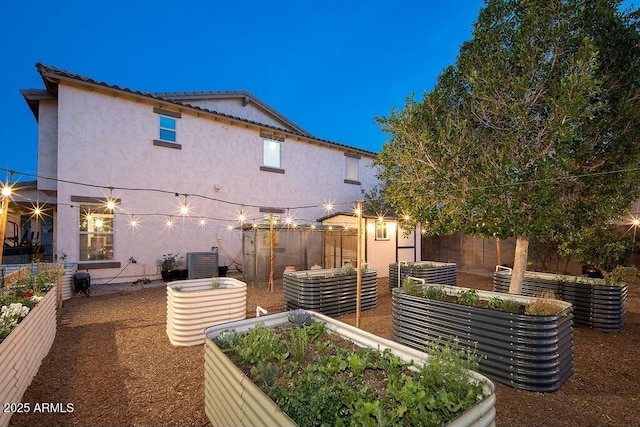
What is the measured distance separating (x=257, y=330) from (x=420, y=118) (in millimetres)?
4847

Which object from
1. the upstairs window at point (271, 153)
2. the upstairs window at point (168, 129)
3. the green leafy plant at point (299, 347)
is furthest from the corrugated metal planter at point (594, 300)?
the upstairs window at point (168, 129)

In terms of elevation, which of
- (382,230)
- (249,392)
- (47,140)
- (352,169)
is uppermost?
(352,169)

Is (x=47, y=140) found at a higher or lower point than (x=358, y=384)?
higher

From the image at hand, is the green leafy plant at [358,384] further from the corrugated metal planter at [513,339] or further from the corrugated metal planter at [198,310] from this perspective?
the corrugated metal planter at [198,310]

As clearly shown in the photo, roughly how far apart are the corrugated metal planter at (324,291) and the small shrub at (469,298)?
10.1 feet

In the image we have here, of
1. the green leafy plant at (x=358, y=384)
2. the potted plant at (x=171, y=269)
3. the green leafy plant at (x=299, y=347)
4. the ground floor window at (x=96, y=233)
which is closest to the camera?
Answer: the green leafy plant at (x=358, y=384)

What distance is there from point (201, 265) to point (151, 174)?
3943mm

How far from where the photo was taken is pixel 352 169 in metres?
18.2

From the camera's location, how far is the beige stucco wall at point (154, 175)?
10.4 meters

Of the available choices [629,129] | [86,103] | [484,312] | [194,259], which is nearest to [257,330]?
[484,312]

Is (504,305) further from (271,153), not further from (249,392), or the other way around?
(271,153)

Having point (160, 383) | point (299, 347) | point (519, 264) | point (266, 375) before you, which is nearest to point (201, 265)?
point (160, 383)

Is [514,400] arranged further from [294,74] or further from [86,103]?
[294,74]

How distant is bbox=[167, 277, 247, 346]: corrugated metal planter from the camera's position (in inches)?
212
